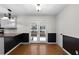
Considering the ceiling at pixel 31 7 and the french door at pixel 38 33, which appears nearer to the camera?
the ceiling at pixel 31 7

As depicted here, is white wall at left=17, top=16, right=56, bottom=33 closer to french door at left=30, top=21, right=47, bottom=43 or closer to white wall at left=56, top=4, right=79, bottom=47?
french door at left=30, top=21, right=47, bottom=43

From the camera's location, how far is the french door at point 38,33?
8.60m

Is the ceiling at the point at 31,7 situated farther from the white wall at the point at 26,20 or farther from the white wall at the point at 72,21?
the white wall at the point at 26,20

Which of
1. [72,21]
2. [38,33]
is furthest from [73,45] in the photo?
[38,33]

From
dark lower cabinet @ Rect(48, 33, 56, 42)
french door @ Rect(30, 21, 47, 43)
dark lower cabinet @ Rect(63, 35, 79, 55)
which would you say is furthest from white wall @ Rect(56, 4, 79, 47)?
french door @ Rect(30, 21, 47, 43)

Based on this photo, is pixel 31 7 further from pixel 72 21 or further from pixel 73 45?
pixel 73 45

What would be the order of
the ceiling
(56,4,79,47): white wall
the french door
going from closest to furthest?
(56,4,79,47): white wall → the ceiling → the french door

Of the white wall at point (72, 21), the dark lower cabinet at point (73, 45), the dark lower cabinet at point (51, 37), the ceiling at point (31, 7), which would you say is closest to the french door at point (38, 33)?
the dark lower cabinet at point (51, 37)

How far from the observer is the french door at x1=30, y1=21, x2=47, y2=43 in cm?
860

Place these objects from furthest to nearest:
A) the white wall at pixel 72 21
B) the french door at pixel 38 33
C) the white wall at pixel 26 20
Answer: the french door at pixel 38 33 < the white wall at pixel 26 20 < the white wall at pixel 72 21

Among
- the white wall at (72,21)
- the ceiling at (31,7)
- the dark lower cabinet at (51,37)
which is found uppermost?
the ceiling at (31,7)

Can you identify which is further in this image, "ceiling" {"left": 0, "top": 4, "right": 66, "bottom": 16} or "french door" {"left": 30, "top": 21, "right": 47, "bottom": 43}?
"french door" {"left": 30, "top": 21, "right": 47, "bottom": 43}

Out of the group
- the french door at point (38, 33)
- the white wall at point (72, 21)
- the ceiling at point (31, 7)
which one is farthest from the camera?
the french door at point (38, 33)
